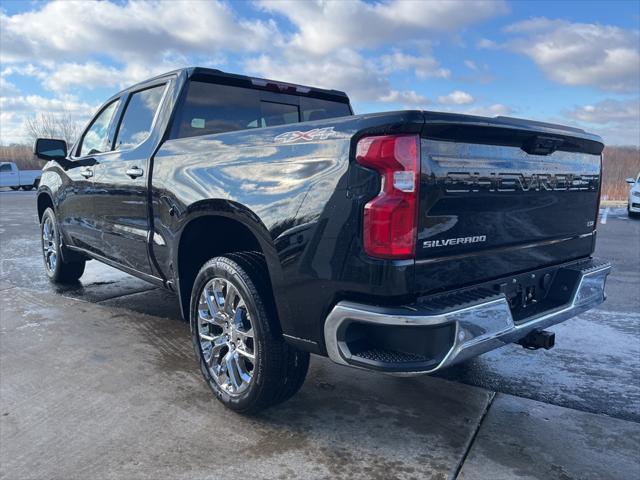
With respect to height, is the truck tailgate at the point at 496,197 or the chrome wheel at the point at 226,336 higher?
Answer: the truck tailgate at the point at 496,197

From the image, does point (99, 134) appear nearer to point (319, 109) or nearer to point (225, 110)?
Answer: point (225, 110)

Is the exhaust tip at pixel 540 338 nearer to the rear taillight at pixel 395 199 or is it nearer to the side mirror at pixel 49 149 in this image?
the rear taillight at pixel 395 199

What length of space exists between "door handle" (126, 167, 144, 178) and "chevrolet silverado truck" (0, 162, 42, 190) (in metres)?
28.3

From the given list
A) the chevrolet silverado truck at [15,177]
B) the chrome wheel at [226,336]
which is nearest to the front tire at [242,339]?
the chrome wheel at [226,336]

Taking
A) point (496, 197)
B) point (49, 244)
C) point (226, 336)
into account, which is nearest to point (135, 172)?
point (226, 336)

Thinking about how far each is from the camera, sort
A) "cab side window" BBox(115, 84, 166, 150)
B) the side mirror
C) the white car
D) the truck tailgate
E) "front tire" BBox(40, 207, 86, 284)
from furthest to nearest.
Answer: the white car
"front tire" BBox(40, 207, 86, 284)
the side mirror
"cab side window" BBox(115, 84, 166, 150)
the truck tailgate

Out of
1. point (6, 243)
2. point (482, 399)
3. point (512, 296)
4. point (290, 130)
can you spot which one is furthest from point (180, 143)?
point (6, 243)

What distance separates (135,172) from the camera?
3828 millimetres

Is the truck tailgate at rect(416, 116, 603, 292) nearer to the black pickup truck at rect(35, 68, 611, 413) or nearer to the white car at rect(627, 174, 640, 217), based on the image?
the black pickup truck at rect(35, 68, 611, 413)

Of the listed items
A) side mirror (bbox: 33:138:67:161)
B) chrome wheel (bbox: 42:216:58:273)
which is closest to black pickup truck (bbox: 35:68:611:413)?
side mirror (bbox: 33:138:67:161)

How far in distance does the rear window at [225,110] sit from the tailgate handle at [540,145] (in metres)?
2.08

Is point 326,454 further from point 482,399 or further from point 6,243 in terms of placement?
point 6,243

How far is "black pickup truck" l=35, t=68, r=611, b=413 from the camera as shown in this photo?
2.22 m

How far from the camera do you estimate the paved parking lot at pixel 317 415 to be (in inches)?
99.7
